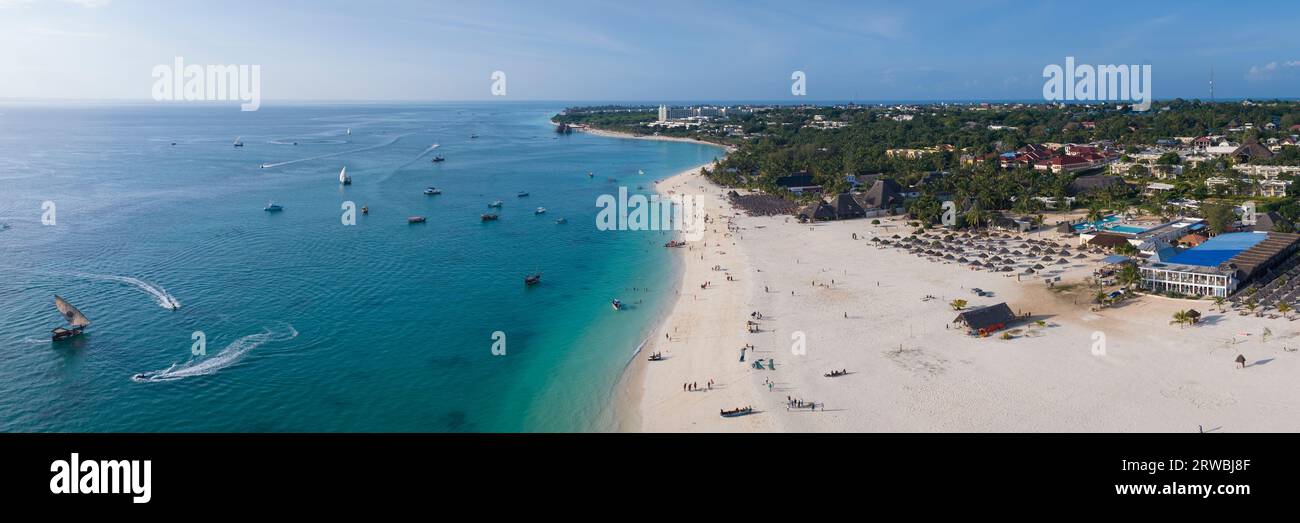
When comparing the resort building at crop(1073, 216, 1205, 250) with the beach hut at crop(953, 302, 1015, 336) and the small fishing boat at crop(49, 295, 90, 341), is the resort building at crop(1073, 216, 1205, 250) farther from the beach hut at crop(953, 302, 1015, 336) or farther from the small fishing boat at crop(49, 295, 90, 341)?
the small fishing boat at crop(49, 295, 90, 341)

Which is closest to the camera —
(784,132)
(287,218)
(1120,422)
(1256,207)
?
(1120,422)

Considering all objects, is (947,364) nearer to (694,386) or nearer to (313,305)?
(694,386)

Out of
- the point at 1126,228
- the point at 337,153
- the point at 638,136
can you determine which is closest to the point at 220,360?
the point at 1126,228

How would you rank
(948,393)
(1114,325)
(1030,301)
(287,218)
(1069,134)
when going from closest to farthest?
1. (948,393)
2. (1114,325)
3. (1030,301)
4. (287,218)
5. (1069,134)

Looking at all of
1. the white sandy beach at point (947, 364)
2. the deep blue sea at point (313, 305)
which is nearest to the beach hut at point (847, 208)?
the deep blue sea at point (313, 305)

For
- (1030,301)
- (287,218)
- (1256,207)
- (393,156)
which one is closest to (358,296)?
(287,218)
